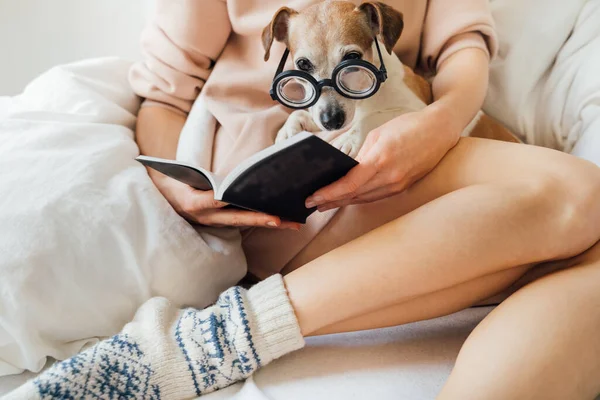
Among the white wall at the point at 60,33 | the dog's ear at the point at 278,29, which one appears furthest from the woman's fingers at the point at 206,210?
the white wall at the point at 60,33

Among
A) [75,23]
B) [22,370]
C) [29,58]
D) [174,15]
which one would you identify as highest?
[174,15]

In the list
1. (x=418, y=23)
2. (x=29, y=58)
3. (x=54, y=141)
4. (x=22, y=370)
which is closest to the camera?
(x=22, y=370)

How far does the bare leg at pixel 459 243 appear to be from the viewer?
807 mm

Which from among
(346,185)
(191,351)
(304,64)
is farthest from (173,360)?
(304,64)

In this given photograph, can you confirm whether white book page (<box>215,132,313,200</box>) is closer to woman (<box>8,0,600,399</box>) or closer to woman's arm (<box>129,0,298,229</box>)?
woman (<box>8,0,600,399</box>)

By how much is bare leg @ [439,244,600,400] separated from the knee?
2.2 inches

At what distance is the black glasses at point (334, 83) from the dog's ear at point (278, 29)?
14cm

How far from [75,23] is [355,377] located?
54.9 inches

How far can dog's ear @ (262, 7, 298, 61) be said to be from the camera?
1068 millimetres

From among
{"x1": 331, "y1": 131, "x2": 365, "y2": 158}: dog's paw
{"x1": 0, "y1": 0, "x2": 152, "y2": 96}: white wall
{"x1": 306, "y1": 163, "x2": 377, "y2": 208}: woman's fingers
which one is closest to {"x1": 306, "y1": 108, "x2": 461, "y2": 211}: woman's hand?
{"x1": 306, "y1": 163, "x2": 377, "y2": 208}: woman's fingers

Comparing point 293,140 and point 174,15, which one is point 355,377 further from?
point 174,15

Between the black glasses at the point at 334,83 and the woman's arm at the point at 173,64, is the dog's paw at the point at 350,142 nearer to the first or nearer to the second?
the black glasses at the point at 334,83

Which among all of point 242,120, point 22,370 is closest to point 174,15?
point 242,120

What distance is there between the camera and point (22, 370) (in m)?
0.86
